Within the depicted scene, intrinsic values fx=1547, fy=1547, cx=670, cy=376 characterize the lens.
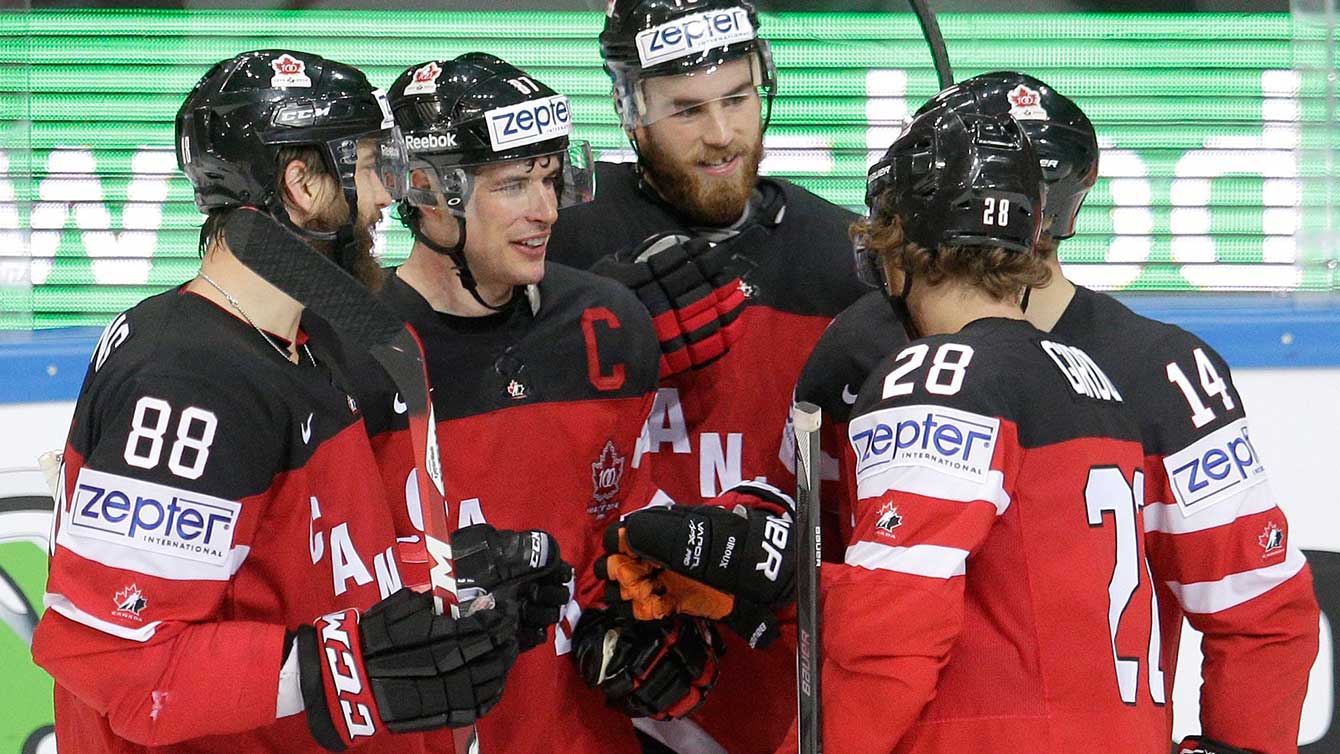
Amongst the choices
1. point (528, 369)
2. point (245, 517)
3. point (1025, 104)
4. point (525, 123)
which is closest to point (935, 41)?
point (1025, 104)

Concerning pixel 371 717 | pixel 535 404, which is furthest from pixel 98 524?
pixel 535 404

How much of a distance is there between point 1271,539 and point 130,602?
1439 mm

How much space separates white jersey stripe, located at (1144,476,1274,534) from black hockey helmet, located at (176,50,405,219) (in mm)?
1140

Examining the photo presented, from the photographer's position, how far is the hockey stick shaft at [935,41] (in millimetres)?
3307

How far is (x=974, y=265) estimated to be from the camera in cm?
190

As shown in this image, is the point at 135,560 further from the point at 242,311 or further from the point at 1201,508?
the point at 1201,508

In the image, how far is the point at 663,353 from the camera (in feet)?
8.34

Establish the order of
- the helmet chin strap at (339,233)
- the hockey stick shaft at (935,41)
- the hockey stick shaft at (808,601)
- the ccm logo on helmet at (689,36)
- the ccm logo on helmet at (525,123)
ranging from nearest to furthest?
the hockey stick shaft at (808,601), the helmet chin strap at (339,233), the ccm logo on helmet at (525,123), the ccm logo on helmet at (689,36), the hockey stick shaft at (935,41)

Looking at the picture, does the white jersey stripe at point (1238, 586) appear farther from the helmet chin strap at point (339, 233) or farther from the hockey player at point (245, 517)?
the helmet chin strap at point (339, 233)

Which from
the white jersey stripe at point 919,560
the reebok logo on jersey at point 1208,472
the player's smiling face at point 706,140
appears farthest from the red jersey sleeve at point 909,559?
the player's smiling face at point 706,140

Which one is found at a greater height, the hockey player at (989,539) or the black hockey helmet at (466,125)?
the black hockey helmet at (466,125)

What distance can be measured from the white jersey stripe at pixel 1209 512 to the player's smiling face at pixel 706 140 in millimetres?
937

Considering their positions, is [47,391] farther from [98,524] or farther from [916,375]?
[916,375]

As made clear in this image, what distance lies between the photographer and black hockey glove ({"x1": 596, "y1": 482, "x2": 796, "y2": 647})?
2240 millimetres
